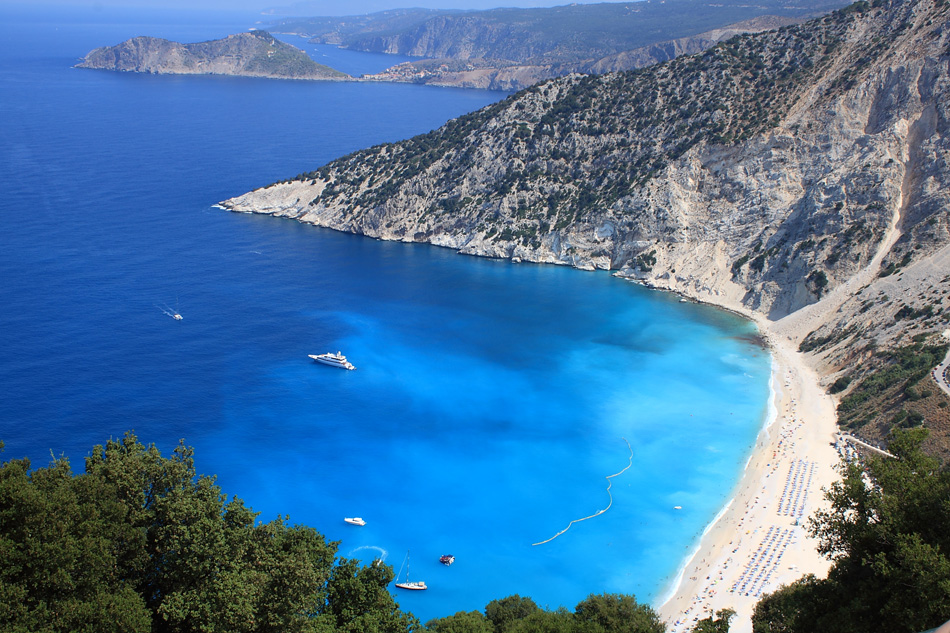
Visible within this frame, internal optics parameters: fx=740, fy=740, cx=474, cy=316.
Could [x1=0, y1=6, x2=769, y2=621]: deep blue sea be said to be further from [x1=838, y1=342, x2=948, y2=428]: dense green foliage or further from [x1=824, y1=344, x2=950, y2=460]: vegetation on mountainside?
[x1=824, y1=344, x2=950, y2=460]: vegetation on mountainside

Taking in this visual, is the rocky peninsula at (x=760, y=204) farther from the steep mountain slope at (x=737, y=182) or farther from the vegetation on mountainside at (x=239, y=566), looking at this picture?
the vegetation on mountainside at (x=239, y=566)

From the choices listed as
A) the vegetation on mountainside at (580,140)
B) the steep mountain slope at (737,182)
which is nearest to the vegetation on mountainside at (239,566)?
the steep mountain slope at (737,182)

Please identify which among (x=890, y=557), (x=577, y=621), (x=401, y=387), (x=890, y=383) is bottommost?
(x=577, y=621)

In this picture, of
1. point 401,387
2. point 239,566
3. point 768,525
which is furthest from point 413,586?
point 401,387

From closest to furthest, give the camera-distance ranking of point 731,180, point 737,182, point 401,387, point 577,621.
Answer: point 577,621
point 401,387
point 737,182
point 731,180

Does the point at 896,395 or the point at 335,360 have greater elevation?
the point at 335,360

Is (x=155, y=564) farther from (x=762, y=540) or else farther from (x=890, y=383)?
(x=890, y=383)

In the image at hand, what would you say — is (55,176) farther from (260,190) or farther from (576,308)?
(576,308)

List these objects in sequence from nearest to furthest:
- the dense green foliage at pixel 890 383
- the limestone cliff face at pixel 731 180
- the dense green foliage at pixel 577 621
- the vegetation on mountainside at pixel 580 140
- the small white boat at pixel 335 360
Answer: the dense green foliage at pixel 577 621 → the dense green foliage at pixel 890 383 → the small white boat at pixel 335 360 → the limestone cliff face at pixel 731 180 → the vegetation on mountainside at pixel 580 140
